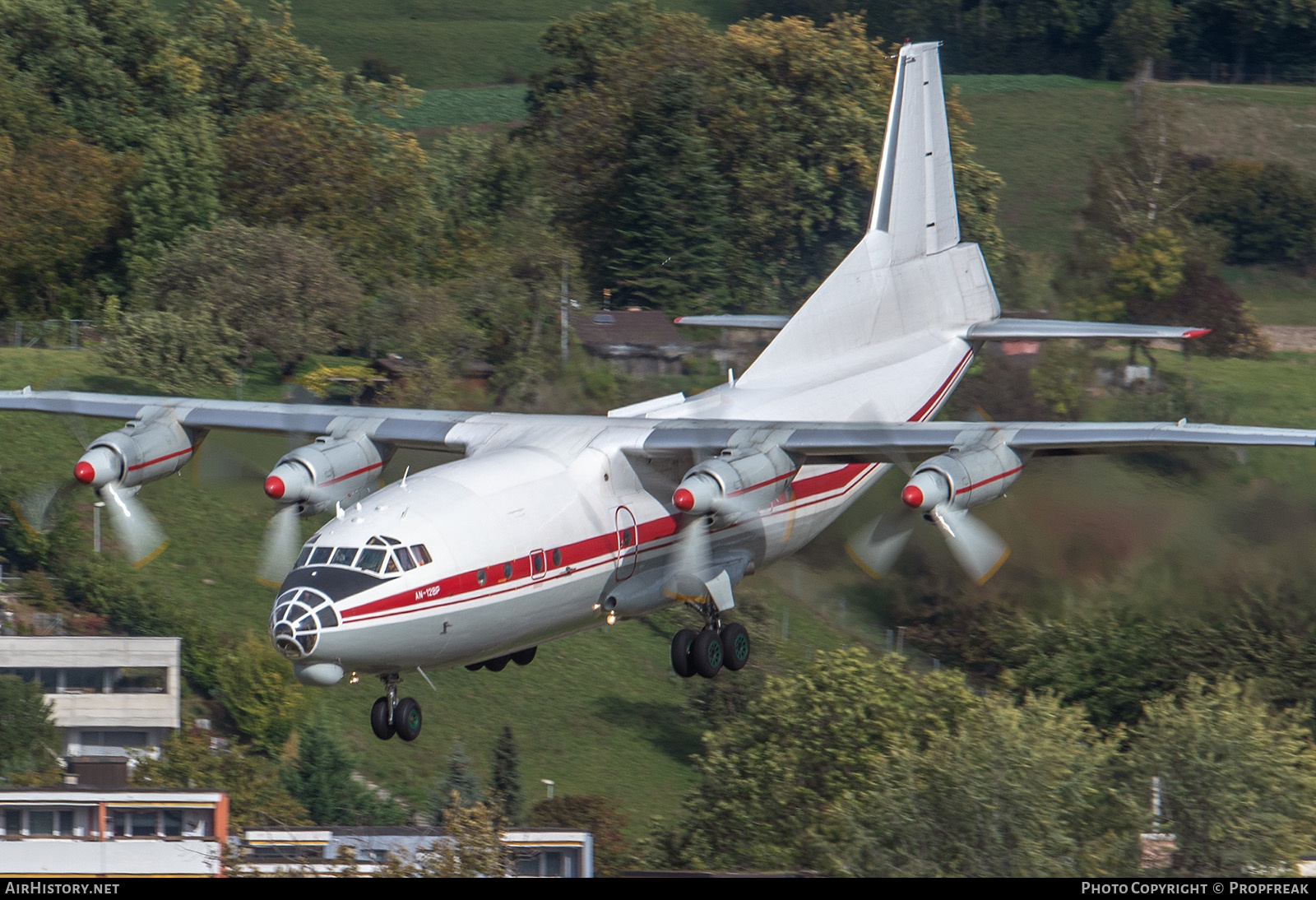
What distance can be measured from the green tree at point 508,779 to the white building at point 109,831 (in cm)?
1044

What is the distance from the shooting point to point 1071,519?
127ft

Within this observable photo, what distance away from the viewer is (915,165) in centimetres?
4003

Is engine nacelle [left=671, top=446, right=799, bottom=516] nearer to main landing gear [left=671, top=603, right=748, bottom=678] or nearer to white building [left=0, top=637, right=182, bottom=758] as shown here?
main landing gear [left=671, top=603, right=748, bottom=678]

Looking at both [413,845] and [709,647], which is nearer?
[709,647]

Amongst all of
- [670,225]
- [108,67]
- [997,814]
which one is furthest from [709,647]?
[108,67]

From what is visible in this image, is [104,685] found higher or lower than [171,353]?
lower

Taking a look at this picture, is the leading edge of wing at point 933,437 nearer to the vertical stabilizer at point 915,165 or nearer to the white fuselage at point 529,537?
the white fuselage at point 529,537

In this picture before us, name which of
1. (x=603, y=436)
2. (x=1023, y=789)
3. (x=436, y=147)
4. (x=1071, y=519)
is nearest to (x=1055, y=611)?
(x=1071, y=519)

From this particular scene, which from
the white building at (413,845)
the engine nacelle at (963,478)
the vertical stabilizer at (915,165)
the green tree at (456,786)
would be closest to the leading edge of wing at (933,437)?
the engine nacelle at (963,478)

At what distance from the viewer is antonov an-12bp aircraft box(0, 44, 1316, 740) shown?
25.5 m

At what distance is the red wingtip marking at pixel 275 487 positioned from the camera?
1149 inches

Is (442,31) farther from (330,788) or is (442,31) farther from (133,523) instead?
(133,523)

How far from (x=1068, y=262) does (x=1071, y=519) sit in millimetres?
62045

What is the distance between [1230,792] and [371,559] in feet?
136
